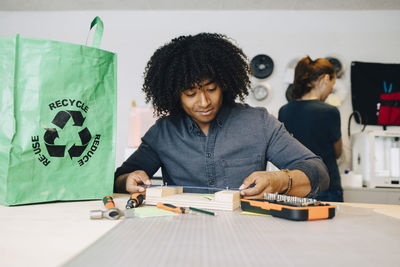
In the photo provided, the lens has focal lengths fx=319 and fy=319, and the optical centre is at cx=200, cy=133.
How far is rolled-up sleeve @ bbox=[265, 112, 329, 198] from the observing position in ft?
3.25

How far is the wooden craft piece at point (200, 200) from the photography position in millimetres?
744

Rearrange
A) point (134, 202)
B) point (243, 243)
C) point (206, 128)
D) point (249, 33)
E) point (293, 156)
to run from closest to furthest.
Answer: point (243, 243)
point (134, 202)
point (293, 156)
point (206, 128)
point (249, 33)

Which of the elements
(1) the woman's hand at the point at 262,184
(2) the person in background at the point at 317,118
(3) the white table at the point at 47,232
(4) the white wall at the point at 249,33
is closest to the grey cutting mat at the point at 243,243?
(3) the white table at the point at 47,232

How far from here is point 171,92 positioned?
119cm

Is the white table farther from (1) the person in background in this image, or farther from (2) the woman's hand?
(1) the person in background

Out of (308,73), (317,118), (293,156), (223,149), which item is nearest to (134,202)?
(223,149)

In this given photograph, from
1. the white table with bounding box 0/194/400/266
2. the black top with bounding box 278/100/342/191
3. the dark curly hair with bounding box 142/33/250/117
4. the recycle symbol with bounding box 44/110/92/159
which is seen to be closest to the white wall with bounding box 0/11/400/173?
the black top with bounding box 278/100/342/191

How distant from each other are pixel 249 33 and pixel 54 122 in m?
2.47

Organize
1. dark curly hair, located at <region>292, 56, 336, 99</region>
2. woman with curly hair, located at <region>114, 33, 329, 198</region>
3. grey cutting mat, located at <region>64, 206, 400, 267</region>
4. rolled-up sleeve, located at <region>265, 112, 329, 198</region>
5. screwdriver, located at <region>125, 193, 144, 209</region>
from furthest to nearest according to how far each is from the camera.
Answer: dark curly hair, located at <region>292, 56, 336, 99</region>, woman with curly hair, located at <region>114, 33, 329, 198</region>, rolled-up sleeve, located at <region>265, 112, 329, 198</region>, screwdriver, located at <region>125, 193, 144, 209</region>, grey cutting mat, located at <region>64, 206, 400, 267</region>

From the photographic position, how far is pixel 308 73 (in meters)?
1.93

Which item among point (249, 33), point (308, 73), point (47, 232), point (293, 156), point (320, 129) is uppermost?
point (249, 33)

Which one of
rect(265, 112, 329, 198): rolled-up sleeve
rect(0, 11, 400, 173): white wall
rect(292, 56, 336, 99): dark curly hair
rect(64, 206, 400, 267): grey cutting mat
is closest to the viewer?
rect(64, 206, 400, 267): grey cutting mat

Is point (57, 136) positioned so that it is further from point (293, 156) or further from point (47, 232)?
point (293, 156)

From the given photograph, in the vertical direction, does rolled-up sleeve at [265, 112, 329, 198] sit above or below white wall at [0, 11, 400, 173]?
below
